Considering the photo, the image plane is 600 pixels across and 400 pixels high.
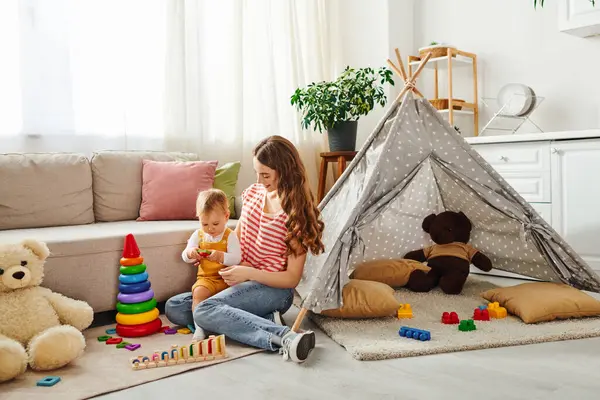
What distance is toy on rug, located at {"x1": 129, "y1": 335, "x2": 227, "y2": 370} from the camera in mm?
2020

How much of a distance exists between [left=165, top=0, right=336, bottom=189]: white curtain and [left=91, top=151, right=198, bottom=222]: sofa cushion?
0.55 meters

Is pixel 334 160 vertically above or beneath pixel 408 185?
above

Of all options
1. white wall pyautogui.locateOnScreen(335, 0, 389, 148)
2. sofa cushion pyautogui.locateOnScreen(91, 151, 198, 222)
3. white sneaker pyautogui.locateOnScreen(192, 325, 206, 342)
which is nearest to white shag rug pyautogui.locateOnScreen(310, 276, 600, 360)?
white sneaker pyautogui.locateOnScreen(192, 325, 206, 342)


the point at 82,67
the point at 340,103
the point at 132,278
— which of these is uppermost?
the point at 82,67

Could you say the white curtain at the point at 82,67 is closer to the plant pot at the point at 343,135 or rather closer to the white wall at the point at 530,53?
the plant pot at the point at 343,135

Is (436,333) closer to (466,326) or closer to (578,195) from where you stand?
(466,326)

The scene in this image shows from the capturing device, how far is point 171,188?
3105 millimetres

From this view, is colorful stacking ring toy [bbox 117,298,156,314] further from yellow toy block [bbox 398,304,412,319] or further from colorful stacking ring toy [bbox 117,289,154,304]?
yellow toy block [bbox 398,304,412,319]

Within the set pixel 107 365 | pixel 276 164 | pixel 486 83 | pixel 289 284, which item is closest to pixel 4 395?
pixel 107 365

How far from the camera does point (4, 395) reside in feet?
5.89

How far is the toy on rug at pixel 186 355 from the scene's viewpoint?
2020 millimetres

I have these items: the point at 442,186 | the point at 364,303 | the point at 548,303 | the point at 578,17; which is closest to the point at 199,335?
the point at 364,303

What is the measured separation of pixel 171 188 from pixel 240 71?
1275 mm

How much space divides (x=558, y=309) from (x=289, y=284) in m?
1.13
